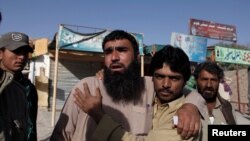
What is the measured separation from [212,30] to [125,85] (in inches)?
949

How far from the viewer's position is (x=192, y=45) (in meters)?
15.5

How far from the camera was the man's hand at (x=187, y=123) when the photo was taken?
1.86m

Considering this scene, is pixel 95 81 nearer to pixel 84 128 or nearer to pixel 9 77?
pixel 84 128

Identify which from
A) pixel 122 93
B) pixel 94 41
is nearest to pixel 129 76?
pixel 122 93

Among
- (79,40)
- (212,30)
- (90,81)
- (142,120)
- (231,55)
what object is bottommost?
(142,120)

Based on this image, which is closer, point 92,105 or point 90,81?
point 92,105

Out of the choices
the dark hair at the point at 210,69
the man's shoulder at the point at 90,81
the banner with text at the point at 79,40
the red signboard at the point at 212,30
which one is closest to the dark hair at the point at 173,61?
the man's shoulder at the point at 90,81

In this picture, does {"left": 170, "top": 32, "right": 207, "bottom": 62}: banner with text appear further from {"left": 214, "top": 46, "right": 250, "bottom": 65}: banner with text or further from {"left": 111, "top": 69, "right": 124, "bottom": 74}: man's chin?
{"left": 111, "top": 69, "right": 124, "bottom": 74}: man's chin

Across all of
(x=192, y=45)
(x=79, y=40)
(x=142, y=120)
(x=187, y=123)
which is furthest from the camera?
(x=192, y=45)

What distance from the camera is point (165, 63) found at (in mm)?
2229

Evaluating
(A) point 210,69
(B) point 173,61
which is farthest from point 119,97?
(A) point 210,69

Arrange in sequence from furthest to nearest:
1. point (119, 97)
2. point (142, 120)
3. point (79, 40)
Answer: point (79, 40), point (119, 97), point (142, 120)

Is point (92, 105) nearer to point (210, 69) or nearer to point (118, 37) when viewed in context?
point (118, 37)

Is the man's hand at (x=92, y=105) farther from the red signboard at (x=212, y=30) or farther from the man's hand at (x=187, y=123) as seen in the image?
the red signboard at (x=212, y=30)
